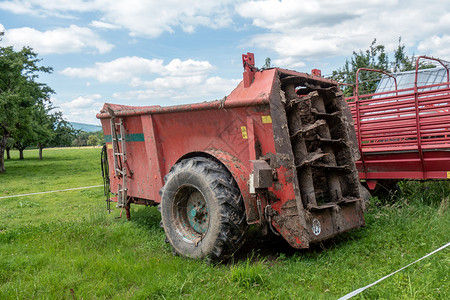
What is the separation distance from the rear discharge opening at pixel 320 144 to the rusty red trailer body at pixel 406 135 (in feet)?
4.56

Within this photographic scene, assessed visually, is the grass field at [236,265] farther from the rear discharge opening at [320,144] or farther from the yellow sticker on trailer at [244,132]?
the yellow sticker on trailer at [244,132]

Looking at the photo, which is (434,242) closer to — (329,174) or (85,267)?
(329,174)

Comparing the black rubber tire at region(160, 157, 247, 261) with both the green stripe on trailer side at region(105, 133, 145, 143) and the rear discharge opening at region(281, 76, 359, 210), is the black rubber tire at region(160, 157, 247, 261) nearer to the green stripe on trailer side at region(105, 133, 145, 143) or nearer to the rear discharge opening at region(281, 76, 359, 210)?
the rear discharge opening at region(281, 76, 359, 210)

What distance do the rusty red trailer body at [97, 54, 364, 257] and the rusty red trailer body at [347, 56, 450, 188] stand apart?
1125 millimetres

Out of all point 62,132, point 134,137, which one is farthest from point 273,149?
point 62,132

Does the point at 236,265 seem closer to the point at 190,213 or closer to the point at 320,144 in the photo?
the point at 190,213

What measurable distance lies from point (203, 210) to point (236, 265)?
79 centimetres

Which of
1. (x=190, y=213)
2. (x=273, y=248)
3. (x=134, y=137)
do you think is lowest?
(x=273, y=248)

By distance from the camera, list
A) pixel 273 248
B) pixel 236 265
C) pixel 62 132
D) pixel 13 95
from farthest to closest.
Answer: pixel 62 132 → pixel 13 95 → pixel 273 248 → pixel 236 265

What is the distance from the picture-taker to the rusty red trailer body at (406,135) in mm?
5645

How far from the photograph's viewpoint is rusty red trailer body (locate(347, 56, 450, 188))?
18.5 feet

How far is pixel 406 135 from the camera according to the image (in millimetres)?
6008

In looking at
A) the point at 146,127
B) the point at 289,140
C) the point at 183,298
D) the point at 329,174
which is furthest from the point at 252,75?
the point at 183,298

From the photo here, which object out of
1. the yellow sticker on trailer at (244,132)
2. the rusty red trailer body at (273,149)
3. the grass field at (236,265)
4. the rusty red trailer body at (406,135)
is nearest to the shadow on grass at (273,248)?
the grass field at (236,265)
